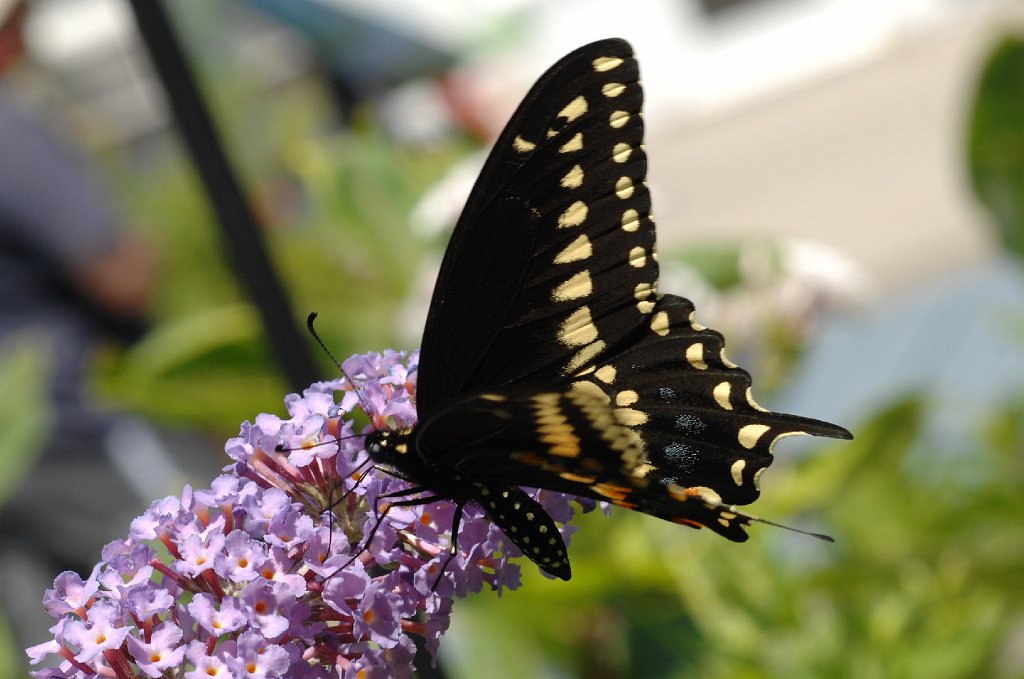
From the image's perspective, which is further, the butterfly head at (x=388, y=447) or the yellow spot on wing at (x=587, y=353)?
the yellow spot on wing at (x=587, y=353)

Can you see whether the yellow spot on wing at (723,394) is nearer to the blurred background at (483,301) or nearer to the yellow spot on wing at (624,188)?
the yellow spot on wing at (624,188)

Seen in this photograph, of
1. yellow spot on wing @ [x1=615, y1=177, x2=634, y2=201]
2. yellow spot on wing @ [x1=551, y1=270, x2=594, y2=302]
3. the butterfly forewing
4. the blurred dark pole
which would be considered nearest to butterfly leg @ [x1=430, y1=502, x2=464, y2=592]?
the butterfly forewing

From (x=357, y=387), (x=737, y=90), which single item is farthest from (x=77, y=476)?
(x=737, y=90)

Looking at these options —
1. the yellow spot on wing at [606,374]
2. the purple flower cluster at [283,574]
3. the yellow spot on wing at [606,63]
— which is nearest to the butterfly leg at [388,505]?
the purple flower cluster at [283,574]

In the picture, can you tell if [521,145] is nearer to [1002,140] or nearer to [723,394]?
[723,394]

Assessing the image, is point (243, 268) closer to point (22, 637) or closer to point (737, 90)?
point (22, 637)

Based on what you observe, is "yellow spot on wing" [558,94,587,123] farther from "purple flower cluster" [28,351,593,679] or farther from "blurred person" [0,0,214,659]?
"blurred person" [0,0,214,659]
